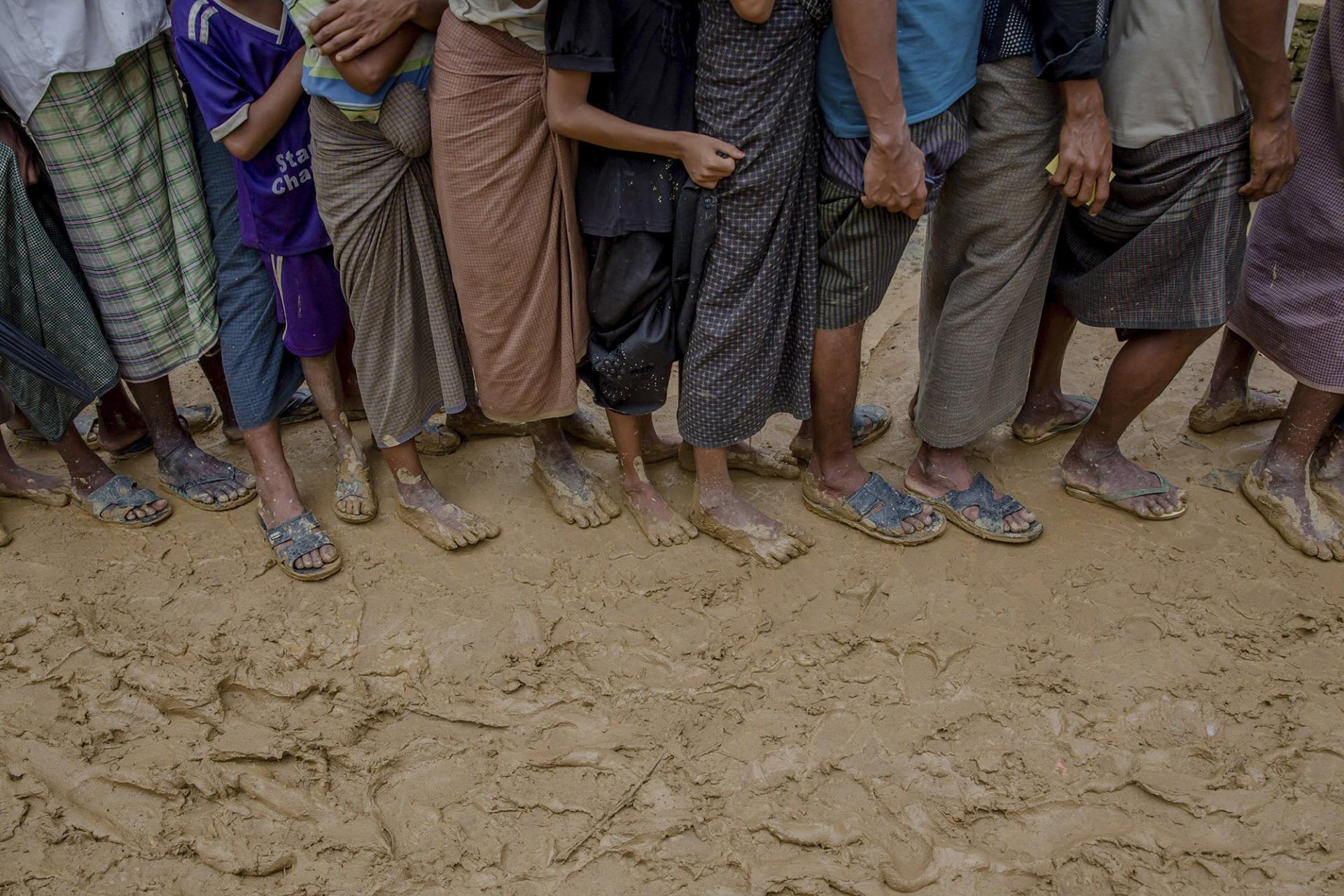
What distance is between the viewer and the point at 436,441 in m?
3.00

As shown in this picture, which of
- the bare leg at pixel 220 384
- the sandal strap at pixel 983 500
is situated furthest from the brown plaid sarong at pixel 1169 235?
the bare leg at pixel 220 384

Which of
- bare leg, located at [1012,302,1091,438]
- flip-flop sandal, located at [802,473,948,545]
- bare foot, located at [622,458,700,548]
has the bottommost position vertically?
bare foot, located at [622,458,700,548]

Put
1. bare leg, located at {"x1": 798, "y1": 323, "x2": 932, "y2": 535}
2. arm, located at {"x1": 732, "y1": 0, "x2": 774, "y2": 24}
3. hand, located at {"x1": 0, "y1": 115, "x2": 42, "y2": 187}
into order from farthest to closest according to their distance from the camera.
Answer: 1. bare leg, located at {"x1": 798, "y1": 323, "x2": 932, "y2": 535}
2. hand, located at {"x1": 0, "y1": 115, "x2": 42, "y2": 187}
3. arm, located at {"x1": 732, "y1": 0, "x2": 774, "y2": 24}

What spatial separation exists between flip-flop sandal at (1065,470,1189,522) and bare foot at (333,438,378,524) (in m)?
1.96

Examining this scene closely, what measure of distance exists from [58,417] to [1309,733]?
10.3 ft

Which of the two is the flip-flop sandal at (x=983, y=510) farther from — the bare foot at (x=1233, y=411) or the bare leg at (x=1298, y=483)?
the bare foot at (x=1233, y=411)

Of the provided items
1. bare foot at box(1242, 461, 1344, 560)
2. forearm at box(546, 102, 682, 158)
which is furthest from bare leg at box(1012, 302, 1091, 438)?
forearm at box(546, 102, 682, 158)

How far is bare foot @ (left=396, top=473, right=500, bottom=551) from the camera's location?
2688mm

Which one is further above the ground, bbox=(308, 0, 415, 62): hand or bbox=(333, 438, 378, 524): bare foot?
bbox=(308, 0, 415, 62): hand

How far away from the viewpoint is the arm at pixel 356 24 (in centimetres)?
209

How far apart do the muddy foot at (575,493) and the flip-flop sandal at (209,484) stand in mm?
832

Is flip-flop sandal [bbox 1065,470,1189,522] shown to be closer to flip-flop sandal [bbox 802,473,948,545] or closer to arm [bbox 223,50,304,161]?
flip-flop sandal [bbox 802,473,948,545]

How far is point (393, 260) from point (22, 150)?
0.93m

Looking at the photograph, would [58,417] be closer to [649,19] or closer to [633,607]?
[633,607]
